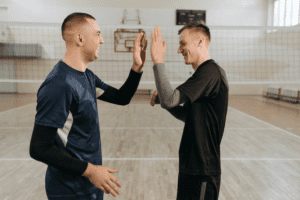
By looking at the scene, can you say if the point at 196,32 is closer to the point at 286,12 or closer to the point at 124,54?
the point at 124,54

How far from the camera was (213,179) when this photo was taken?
1.23 metres

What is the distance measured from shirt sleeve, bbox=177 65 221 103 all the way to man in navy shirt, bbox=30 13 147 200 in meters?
0.48

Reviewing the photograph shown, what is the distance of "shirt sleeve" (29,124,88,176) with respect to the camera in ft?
2.74

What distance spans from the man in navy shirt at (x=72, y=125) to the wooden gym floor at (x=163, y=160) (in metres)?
1.31

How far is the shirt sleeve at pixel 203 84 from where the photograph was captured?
1140 mm

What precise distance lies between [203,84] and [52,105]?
0.72 meters

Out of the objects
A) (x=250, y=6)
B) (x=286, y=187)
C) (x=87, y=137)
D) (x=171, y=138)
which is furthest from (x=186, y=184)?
(x=250, y=6)

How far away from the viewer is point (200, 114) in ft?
4.01

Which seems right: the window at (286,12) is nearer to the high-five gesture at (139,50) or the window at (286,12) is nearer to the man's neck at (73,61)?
the high-five gesture at (139,50)

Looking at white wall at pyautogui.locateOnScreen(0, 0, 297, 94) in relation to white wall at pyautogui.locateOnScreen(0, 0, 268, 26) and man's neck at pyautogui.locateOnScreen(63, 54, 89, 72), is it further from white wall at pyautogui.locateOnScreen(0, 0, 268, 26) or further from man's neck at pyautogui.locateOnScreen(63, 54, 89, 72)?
man's neck at pyautogui.locateOnScreen(63, 54, 89, 72)

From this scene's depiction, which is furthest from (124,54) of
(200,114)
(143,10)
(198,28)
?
(200,114)

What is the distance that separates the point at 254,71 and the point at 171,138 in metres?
9.59

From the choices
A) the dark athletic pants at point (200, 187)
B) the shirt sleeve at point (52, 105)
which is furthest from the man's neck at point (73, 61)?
the dark athletic pants at point (200, 187)

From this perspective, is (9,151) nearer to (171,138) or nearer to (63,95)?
(171,138)
